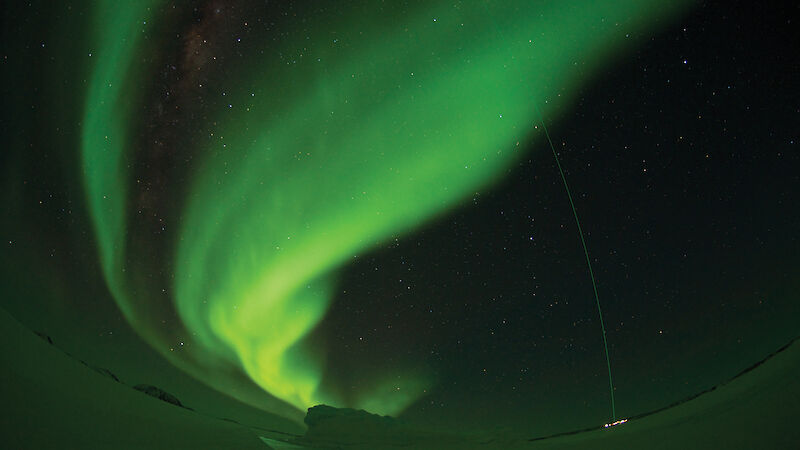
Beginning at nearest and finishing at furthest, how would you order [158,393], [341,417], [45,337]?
[45,337] < [158,393] < [341,417]

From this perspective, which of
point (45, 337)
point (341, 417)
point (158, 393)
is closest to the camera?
point (45, 337)

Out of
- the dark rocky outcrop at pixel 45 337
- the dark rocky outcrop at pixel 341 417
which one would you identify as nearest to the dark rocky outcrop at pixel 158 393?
the dark rocky outcrop at pixel 45 337

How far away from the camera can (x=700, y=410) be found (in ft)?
11.0

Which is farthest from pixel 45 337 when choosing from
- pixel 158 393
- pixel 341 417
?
pixel 341 417

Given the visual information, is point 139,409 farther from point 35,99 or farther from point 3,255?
point 35,99

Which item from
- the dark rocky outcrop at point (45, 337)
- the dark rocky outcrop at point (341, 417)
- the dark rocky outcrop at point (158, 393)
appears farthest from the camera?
the dark rocky outcrop at point (341, 417)

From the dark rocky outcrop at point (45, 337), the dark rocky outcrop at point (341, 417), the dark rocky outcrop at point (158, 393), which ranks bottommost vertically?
the dark rocky outcrop at point (341, 417)

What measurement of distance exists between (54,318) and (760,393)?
513 centimetres

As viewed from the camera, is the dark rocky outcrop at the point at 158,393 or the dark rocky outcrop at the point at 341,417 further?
the dark rocky outcrop at the point at 341,417

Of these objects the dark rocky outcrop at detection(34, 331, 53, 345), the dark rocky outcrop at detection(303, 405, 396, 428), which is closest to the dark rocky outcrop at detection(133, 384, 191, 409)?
the dark rocky outcrop at detection(34, 331, 53, 345)

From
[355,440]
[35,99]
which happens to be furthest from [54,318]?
[355,440]

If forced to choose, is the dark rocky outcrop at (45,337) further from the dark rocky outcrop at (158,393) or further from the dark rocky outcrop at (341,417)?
the dark rocky outcrop at (341,417)

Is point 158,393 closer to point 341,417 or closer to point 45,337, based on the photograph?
point 45,337

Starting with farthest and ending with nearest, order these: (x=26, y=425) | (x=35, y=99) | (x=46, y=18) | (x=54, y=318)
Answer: (x=54, y=318) < (x=35, y=99) < (x=46, y=18) < (x=26, y=425)
